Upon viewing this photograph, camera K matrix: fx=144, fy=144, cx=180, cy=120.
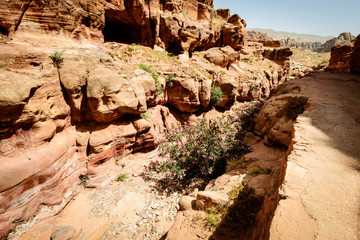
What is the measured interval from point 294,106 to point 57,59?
9009 millimetres

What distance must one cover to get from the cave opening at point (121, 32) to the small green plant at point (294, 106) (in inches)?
487

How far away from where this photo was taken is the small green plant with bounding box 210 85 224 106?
39.9 ft

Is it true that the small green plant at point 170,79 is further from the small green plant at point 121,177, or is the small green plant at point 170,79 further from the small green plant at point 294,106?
the small green plant at point 294,106

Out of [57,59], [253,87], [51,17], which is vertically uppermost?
[51,17]

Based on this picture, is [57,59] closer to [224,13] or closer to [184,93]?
[184,93]

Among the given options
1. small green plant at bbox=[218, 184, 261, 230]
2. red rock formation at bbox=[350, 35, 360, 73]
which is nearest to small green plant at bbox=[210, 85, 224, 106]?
red rock formation at bbox=[350, 35, 360, 73]

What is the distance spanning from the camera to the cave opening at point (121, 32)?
12.4 m

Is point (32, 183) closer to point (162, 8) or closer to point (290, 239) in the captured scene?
point (290, 239)

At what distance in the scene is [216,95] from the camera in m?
12.1

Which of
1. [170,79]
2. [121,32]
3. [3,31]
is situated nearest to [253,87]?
[170,79]

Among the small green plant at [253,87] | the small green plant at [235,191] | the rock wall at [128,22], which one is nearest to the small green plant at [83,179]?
the small green plant at [235,191]

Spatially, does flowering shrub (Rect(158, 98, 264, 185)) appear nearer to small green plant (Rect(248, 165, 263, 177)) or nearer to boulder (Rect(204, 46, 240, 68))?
small green plant (Rect(248, 165, 263, 177))

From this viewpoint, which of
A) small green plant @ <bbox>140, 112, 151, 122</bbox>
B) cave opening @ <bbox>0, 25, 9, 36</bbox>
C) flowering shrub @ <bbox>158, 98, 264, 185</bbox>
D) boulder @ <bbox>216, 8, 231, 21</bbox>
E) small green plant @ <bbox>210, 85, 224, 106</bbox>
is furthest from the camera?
boulder @ <bbox>216, 8, 231, 21</bbox>

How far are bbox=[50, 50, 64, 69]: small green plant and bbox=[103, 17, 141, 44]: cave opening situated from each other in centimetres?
798
